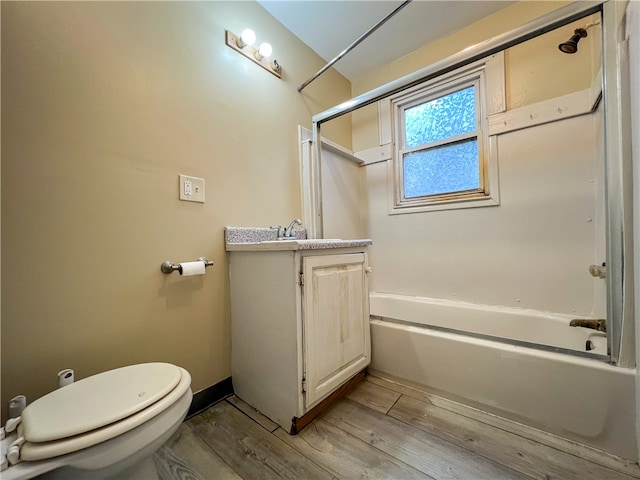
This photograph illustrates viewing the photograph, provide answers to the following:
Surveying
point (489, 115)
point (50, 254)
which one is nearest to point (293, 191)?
point (50, 254)

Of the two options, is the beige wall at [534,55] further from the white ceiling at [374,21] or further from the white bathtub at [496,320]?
the white bathtub at [496,320]

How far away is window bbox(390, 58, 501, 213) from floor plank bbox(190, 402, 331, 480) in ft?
5.95

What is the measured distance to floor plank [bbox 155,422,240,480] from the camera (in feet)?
2.85

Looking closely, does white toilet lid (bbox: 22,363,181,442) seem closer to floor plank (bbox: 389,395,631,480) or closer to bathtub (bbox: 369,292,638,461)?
floor plank (bbox: 389,395,631,480)

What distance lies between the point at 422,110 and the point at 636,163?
1.56 m

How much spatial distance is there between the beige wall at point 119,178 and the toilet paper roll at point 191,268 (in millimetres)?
85

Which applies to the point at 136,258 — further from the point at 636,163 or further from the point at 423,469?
the point at 636,163

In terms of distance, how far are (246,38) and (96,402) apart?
6.05 ft

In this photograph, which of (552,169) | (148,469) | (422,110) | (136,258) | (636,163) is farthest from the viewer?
(422,110)

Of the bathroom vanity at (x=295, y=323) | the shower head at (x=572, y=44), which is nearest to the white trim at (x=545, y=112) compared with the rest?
the shower head at (x=572, y=44)

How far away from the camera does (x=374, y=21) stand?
1.75 m

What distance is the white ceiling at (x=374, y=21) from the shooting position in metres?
1.63

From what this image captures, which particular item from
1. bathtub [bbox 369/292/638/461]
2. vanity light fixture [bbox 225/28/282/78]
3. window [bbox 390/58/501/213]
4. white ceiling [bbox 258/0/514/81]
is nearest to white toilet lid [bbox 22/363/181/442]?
bathtub [bbox 369/292/638/461]

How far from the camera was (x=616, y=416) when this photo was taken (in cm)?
90
